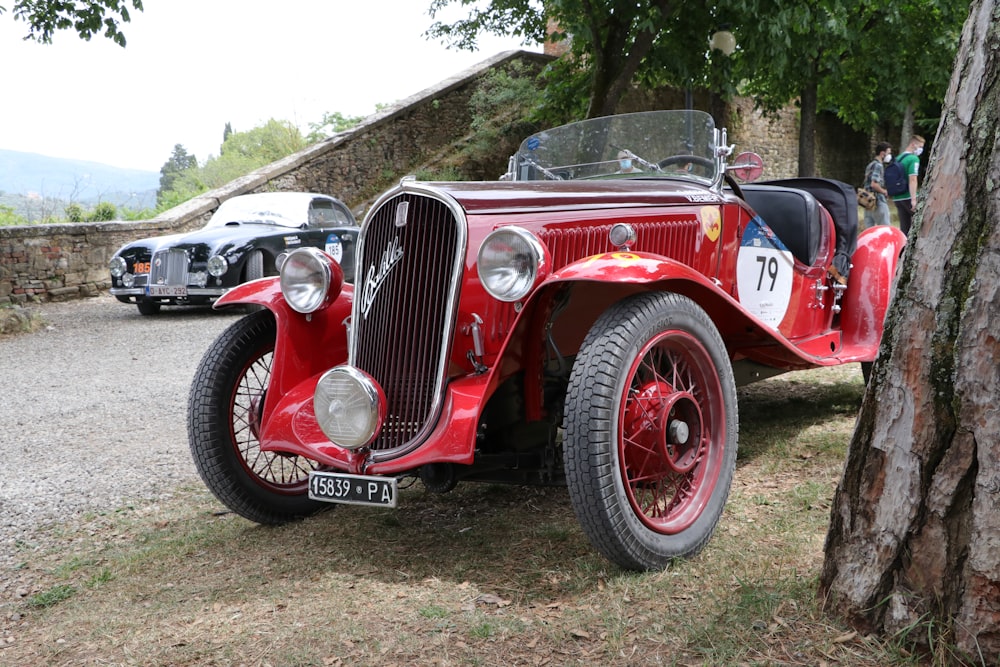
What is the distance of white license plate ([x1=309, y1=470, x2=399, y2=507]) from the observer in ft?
10.2

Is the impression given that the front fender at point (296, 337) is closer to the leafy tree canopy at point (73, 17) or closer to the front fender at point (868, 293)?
the front fender at point (868, 293)

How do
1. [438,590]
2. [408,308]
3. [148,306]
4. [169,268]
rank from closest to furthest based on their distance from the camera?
[438,590]
[408,308]
[169,268]
[148,306]

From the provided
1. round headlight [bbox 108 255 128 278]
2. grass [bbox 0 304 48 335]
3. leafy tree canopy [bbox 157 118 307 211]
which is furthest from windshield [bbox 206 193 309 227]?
leafy tree canopy [bbox 157 118 307 211]

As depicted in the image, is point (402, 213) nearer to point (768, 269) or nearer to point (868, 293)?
point (768, 269)

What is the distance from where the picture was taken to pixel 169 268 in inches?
438

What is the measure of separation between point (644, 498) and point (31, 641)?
2271 millimetres

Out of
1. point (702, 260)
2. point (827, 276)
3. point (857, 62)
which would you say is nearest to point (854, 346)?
point (827, 276)

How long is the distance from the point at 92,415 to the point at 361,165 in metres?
13.0

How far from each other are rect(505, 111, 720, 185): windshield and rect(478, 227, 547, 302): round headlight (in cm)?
159

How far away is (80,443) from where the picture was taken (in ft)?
18.7

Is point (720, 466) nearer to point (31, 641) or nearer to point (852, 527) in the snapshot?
point (852, 527)

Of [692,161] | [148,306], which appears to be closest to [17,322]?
[148,306]

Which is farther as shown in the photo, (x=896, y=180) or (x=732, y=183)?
(x=896, y=180)

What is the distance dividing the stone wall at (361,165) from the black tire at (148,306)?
8.69 feet
